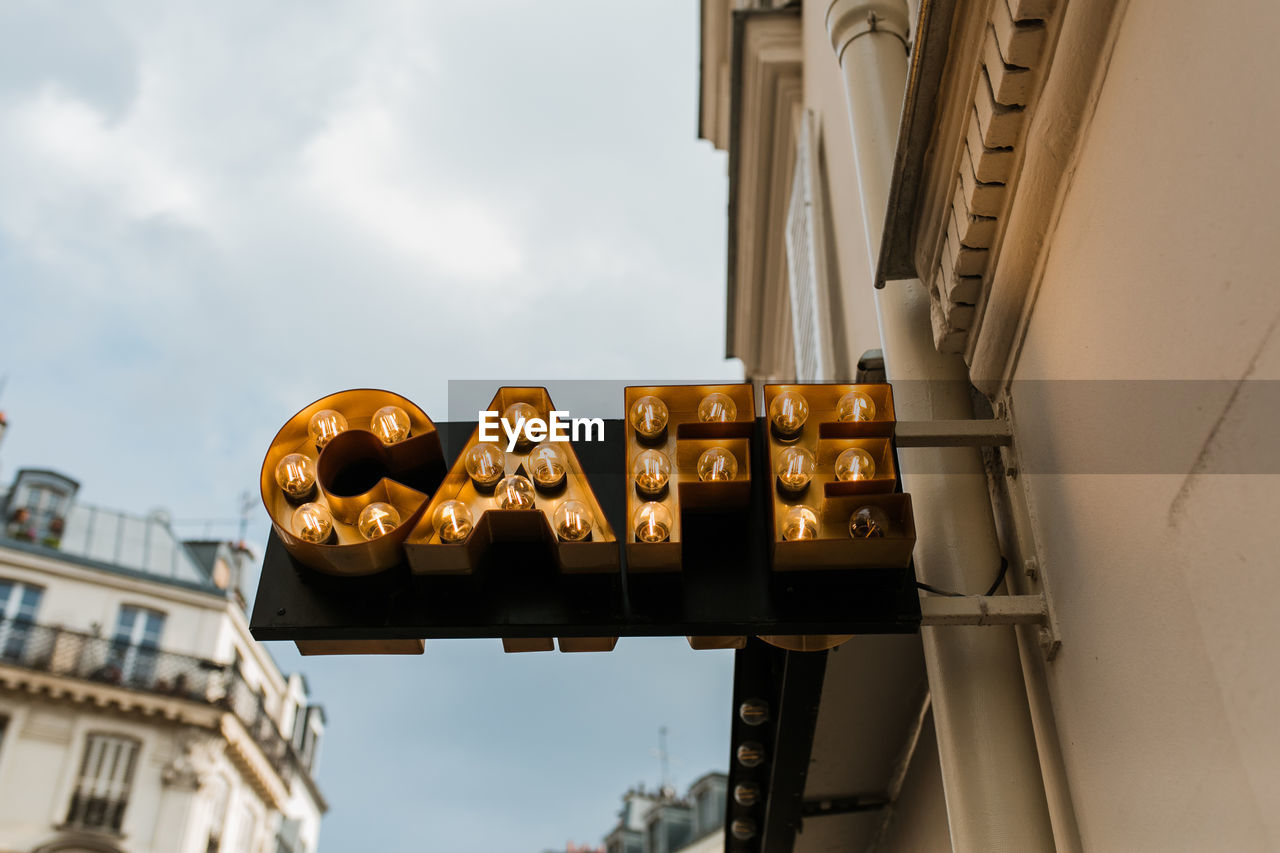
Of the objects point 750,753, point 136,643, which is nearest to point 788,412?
point 750,753

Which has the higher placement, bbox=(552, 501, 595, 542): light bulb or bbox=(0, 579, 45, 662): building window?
bbox=(0, 579, 45, 662): building window

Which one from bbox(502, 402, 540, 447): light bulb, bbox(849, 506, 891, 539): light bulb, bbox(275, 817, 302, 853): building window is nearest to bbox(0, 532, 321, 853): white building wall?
bbox(275, 817, 302, 853): building window

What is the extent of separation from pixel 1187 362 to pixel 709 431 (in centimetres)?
185

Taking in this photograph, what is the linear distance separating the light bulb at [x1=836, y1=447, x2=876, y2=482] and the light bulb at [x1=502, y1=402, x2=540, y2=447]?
1.14 meters

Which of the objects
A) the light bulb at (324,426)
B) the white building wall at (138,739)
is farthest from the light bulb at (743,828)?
the white building wall at (138,739)

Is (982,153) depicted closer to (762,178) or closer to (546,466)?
(546,466)

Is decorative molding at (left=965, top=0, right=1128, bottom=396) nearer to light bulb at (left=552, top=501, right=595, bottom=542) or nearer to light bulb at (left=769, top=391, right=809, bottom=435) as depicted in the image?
light bulb at (left=769, top=391, right=809, bottom=435)

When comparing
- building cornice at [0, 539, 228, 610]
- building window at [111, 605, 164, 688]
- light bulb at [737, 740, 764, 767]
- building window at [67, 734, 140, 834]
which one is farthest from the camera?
building cornice at [0, 539, 228, 610]

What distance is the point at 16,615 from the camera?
3381 centimetres

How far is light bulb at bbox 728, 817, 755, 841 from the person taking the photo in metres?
6.71

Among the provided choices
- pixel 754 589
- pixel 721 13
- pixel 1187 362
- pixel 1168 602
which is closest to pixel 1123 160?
pixel 1187 362

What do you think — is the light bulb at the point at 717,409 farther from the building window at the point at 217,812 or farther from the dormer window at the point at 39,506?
the dormer window at the point at 39,506

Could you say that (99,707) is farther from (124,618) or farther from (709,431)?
(709,431)

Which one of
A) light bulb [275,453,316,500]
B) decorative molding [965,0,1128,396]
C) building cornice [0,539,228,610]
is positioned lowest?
light bulb [275,453,316,500]
